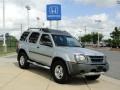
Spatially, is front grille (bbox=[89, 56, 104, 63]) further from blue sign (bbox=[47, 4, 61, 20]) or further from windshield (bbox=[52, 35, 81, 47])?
blue sign (bbox=[47, 4, 61, 20])

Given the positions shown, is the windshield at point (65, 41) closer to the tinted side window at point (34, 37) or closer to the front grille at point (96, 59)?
the tinted side window at point (34, 37)

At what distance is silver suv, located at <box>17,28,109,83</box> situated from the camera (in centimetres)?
1162

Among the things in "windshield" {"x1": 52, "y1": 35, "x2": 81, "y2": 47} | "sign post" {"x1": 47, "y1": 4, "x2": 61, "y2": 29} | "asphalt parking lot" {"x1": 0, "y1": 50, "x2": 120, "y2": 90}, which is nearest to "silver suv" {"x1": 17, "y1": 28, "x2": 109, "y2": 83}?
"windshield" {"x1": 52, "y1": 35, "x2": 81, "y2": 47}

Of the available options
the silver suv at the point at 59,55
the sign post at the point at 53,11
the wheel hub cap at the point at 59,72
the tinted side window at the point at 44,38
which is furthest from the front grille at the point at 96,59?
the sign post at the point at 53,11

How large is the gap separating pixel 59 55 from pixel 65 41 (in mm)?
1519

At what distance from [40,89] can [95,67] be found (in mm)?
2407

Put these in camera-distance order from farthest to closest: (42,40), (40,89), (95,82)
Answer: (42,40)
(95,82)
(40,89)

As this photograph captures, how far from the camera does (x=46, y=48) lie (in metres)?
13.2

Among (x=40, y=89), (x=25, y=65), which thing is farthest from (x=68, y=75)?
(x=25, y=65)

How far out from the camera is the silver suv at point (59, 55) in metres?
11.6

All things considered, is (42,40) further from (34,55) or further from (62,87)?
(62,87)

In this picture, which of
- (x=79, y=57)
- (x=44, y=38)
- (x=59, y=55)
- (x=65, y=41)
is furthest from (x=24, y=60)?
(x=79, y=57)

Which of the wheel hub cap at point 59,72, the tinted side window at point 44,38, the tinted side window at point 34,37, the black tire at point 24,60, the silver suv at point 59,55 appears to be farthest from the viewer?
the black tire at point 24,60

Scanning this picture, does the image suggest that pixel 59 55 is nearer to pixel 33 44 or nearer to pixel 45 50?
pixel 45 50
